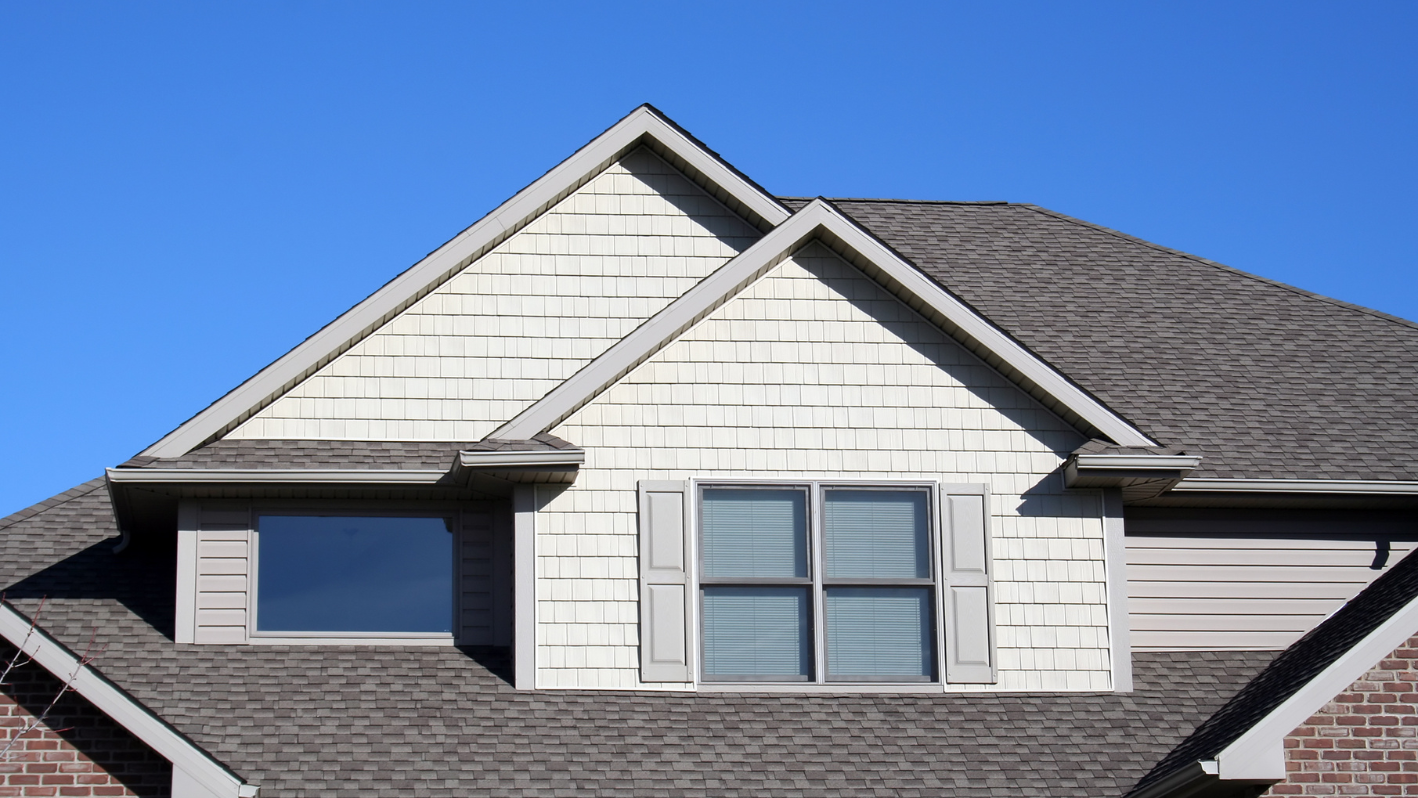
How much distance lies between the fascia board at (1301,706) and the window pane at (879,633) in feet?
8.34

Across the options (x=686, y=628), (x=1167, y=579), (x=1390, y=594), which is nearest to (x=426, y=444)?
(x=686, y=628)

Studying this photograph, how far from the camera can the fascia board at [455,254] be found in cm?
1263

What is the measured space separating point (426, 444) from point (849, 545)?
354 centimetres

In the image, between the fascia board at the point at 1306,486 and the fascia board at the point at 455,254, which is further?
the fascia board at the point at 1306,486

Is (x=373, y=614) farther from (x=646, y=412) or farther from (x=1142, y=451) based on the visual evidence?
(x=1142, y=451)

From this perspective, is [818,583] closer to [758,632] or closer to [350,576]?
[758,632]

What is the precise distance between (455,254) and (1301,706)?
24.7ft

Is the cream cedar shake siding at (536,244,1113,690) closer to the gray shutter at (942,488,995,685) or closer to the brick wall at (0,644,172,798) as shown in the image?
the gray shutter at (942,488,995,685)

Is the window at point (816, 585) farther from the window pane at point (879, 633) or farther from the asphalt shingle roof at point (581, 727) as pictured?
the asphalt shingle roof at point (581, 727)

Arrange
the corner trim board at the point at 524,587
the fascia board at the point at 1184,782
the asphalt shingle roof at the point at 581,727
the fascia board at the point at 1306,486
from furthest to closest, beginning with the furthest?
the fascia board at the point at 1306,486
the corner trim board at the point at 524,587
the asphalt shingle roof at the point at 581,727
the fascia board at the point at 1184,782

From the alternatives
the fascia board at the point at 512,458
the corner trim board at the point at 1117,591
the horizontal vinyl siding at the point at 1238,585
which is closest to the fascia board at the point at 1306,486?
the horizontal vinyl siding at the point at 1238,585

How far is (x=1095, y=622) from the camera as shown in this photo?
12.4m

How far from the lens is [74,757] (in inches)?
439

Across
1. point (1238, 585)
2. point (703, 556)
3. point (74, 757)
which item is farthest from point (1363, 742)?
point (74, 757)
